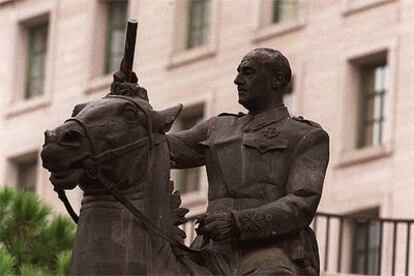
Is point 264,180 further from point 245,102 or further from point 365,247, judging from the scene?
point 365,247

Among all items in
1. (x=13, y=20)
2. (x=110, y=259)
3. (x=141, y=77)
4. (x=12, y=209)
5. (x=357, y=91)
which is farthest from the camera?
(x=13, y=20)

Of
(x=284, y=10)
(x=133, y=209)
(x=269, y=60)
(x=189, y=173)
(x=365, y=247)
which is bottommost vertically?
(x=133, y=209)

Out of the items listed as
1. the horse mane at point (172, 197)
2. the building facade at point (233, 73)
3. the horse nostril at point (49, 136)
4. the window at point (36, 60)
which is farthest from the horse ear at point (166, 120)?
the window at point (36, 60)

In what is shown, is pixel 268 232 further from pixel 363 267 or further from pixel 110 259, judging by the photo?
pixel 363 267

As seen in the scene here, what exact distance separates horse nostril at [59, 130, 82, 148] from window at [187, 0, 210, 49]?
4581 centimetres

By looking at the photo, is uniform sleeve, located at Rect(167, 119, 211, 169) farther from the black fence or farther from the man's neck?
the black fence

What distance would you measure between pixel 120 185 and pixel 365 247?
120 feet

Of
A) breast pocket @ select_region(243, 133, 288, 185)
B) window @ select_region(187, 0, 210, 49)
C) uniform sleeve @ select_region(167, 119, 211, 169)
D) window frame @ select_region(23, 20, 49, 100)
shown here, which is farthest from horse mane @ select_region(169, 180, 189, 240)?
window frame @ select_region(23, 20, 49, 100)

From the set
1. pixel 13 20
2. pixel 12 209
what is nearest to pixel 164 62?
pixel 13 20

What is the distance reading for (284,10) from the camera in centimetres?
6900

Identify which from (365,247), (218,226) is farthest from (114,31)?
(218,226)

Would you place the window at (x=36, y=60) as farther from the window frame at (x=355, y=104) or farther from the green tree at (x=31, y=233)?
the green tree at (x=31, y=233)

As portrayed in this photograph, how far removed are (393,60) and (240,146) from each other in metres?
39.1

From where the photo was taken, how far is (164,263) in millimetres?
25297
